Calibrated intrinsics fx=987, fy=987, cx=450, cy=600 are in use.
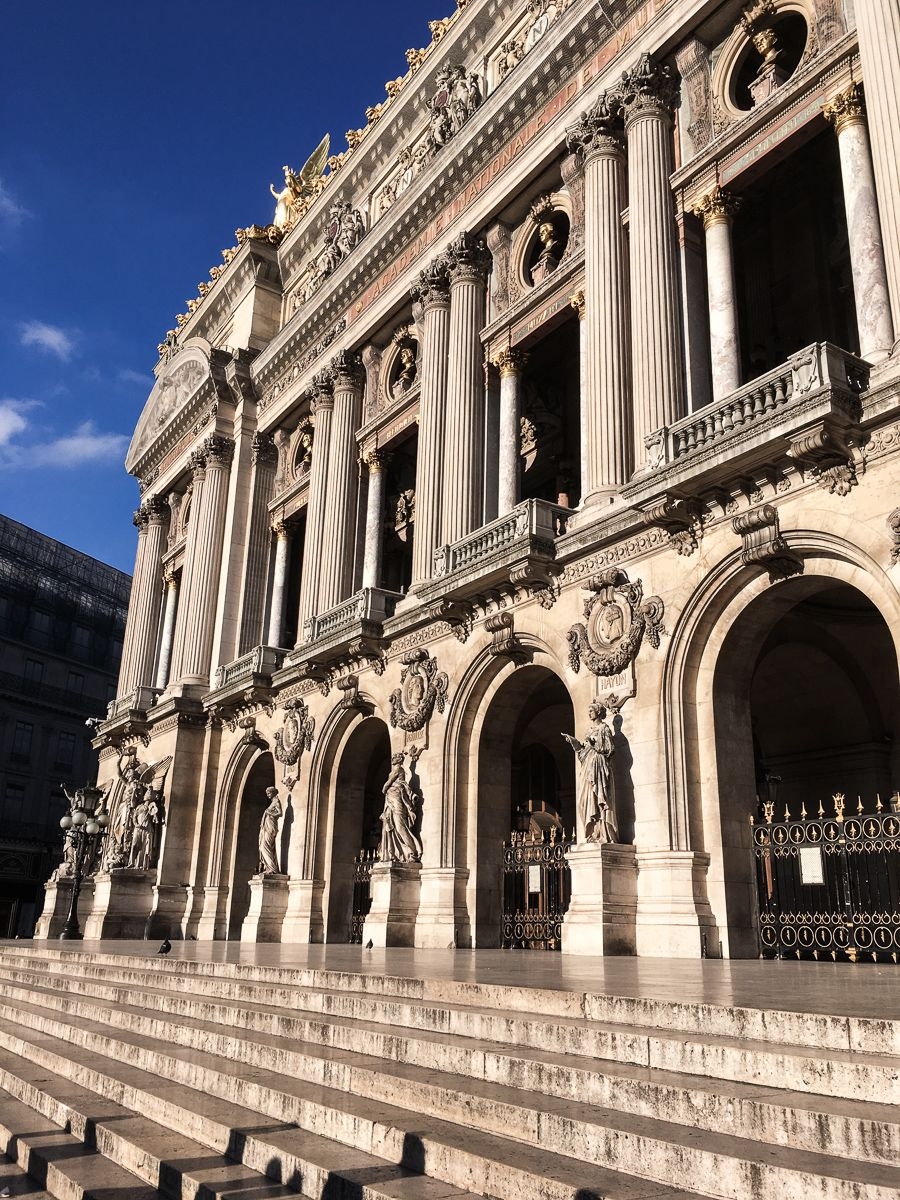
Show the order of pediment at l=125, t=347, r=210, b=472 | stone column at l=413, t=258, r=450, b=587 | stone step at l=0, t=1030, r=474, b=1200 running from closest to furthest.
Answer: stone step at l=0, t=1030, r=474, b=1200, stone column at l=413, t=258, r=450, b=587, pediment at l=125, t=347, r=210, b=472

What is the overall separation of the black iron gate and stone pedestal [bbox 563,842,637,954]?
6.31 feet

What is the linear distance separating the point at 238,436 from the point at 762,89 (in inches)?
857

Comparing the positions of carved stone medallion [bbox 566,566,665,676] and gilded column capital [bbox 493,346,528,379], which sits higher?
gilded column capital [bbox 493,346,528,379]

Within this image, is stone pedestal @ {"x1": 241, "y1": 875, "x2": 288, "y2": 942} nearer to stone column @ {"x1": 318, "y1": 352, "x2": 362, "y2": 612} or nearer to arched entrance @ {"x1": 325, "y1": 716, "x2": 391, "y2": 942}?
arched entrance @ {"x1": 325, "y1": 716, "x2": 391, "y2": 942}

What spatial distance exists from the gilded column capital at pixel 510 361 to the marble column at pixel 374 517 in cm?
587

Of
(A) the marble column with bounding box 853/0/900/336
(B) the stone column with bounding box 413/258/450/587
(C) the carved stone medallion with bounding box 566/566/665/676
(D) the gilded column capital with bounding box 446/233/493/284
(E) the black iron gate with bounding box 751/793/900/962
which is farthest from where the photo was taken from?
(D) the gilded column capital with bounding box 446/233/493/284

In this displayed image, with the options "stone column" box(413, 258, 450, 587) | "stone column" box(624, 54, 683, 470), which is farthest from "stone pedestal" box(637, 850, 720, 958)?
"stone column" box(413, 258, 450, 587)

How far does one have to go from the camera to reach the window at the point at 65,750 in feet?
198

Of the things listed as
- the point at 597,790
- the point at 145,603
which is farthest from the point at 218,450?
the point at 597,790

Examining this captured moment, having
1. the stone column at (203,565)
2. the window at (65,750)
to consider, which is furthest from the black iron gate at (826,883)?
the window at (65,750)

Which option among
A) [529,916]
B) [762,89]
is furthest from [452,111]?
[529,916]

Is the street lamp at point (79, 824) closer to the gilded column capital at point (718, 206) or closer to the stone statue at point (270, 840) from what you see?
the stone statue at point (270, 840)

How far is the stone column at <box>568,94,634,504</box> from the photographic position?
18.4 metres

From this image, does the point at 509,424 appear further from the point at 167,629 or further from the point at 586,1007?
the point at 167,629
